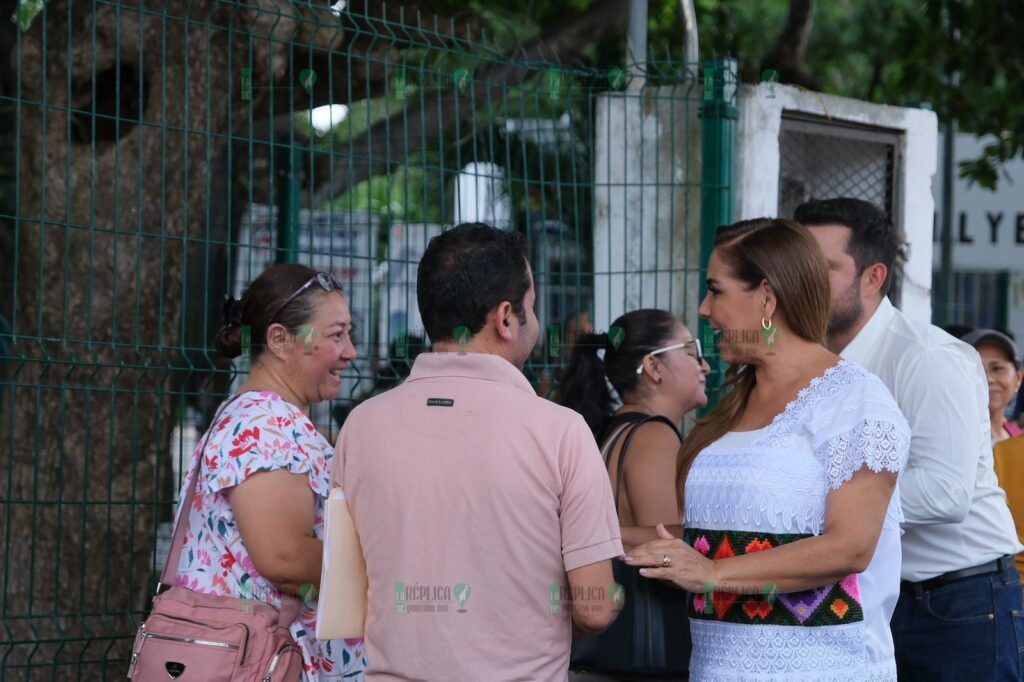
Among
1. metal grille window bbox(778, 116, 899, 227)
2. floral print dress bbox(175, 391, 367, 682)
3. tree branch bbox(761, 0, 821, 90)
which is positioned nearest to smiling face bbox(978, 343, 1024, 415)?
metal grille window bbox(778, 116, 899, 227)

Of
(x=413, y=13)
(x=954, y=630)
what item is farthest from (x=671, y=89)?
(x=954, y=630)

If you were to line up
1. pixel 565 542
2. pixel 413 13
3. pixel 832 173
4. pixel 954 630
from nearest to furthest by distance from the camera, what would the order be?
pixel 565 542, pixel 954 630, pixel 832 173, pixel 413 13

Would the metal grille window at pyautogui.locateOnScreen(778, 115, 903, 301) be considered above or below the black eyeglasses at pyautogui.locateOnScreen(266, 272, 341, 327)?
above

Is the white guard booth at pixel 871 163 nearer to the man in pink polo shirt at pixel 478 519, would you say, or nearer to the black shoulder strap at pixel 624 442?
the black shoulder strap at pixel 624 442

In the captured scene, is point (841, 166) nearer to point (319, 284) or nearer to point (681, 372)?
point (681, 372)

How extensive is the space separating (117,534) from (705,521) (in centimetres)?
271

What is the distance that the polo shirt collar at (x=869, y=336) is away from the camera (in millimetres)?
3465

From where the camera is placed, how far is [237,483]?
293 cm

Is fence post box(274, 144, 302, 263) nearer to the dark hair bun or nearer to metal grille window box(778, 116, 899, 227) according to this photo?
the dark hair bun

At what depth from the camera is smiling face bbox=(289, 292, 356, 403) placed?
10.8 ft

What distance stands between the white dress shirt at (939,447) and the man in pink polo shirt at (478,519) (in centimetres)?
107

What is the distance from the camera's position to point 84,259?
4.67m

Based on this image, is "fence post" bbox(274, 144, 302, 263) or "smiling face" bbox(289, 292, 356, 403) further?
"fence post" bbox(274, 144, 302, 263)

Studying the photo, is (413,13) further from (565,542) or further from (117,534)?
(565,542)
